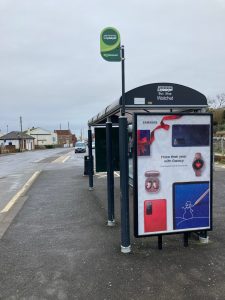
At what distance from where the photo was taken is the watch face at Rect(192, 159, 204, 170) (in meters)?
4.70

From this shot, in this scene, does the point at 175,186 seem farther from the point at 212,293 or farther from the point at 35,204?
the point at 35,204

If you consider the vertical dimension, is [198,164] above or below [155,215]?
above

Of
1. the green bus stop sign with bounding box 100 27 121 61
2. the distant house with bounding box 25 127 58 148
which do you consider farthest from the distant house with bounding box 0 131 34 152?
the green bus stop sign with bounding box 100 27 121 61

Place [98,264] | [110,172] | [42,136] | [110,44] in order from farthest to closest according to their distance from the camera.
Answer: [42,136], [110,172], [110,44], [98,264]

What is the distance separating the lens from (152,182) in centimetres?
458

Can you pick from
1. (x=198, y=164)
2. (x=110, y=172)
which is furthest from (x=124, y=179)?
(x=110, y=172)

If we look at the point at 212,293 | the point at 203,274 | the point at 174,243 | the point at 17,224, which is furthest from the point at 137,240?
the point at 17,224

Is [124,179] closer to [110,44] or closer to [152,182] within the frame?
[152,182]

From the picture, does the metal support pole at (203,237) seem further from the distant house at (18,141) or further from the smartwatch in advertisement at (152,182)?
the distant house at (18,141)

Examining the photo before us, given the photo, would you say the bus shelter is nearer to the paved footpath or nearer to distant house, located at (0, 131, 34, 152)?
the paved footpath

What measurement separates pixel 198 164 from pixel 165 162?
0.51 meters

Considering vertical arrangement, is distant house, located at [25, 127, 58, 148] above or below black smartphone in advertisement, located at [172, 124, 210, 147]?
above

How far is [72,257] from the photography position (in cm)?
463

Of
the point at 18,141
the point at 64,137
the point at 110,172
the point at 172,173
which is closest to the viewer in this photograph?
the point at 172,173
